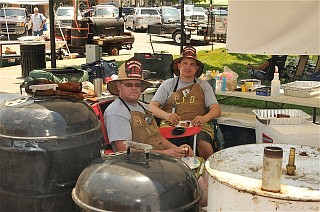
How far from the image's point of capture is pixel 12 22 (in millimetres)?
21953

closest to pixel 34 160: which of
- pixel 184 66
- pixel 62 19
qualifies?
pixel 184 66

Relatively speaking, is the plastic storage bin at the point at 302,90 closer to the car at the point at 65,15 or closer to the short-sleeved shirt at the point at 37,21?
the short-sleeved shirt at the point at 37,21

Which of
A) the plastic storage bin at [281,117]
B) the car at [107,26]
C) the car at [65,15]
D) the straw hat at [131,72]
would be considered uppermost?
the car at [65,15]

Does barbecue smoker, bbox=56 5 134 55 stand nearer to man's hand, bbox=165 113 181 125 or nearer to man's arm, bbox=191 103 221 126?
man's arm, bbox=191 103 221 126

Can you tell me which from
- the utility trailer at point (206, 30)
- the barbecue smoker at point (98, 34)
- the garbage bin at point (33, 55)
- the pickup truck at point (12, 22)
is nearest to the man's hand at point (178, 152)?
the garbage bin at point (33, 55)

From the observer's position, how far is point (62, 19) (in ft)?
67.5

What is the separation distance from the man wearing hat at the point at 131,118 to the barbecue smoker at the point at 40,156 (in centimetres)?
64

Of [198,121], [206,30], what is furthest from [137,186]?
[206,30]

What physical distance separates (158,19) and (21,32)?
28.9 feet

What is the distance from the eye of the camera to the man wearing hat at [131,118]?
139 inches

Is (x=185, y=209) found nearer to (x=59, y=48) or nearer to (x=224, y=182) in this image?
(x=224, y=182)

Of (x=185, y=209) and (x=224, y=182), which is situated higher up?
(x=224, y=182)

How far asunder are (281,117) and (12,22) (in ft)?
65.2

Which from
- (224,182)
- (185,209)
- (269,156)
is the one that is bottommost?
(185,209)
